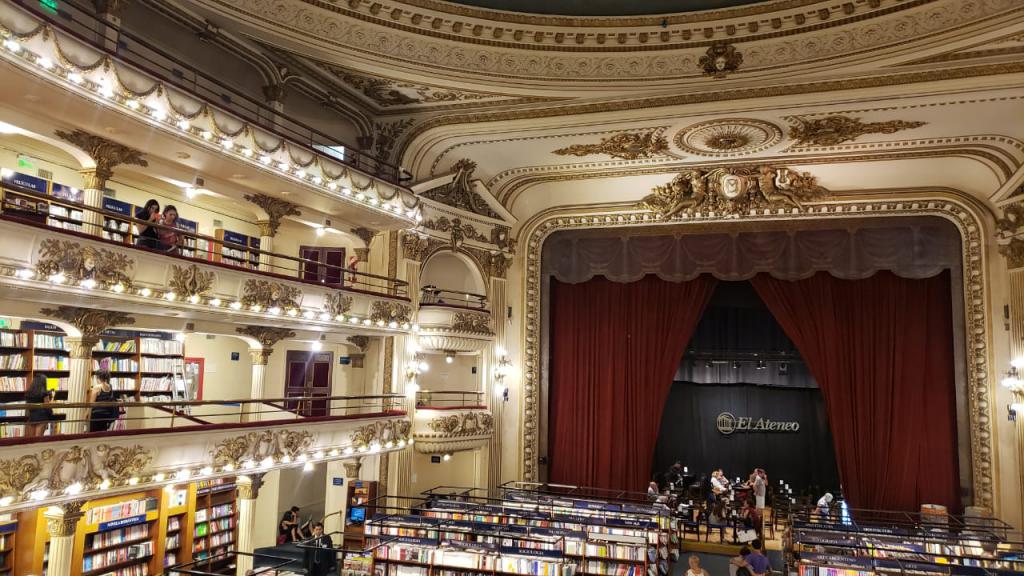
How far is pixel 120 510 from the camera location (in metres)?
9.90

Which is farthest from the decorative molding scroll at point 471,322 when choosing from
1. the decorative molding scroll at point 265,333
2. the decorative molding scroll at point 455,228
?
the decorative molding scroll at point 265,333

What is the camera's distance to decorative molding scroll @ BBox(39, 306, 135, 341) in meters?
8.19

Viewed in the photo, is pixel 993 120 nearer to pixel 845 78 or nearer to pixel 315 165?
pixel 845 78

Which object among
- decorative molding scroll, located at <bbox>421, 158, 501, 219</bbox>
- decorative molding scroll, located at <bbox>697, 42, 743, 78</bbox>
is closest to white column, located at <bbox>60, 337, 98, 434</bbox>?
decorative molding scroll, located at <bbox>421, 158, 501, 219</bbox>

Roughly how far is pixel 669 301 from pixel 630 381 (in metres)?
2.05

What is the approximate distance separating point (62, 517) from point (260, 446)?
2.46 meters

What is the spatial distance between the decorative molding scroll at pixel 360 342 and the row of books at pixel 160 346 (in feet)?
9.38

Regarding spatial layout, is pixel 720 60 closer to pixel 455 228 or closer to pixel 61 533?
pixel 455 228

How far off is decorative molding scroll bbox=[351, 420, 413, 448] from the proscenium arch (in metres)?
4.11

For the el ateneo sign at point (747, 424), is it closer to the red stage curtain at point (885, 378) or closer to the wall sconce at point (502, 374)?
the red stage curtain at point (885, 378)

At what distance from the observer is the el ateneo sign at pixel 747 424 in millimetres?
17016

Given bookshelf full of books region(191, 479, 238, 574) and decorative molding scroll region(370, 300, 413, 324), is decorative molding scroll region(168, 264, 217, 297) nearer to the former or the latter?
decorative molding scroll region(370, 300, 413, 324)

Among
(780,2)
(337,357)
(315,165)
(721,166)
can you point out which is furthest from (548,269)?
(780,2)

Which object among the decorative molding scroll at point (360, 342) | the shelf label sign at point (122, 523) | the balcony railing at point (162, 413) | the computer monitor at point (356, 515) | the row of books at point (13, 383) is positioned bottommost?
the computer monitor at point (356, 515)
